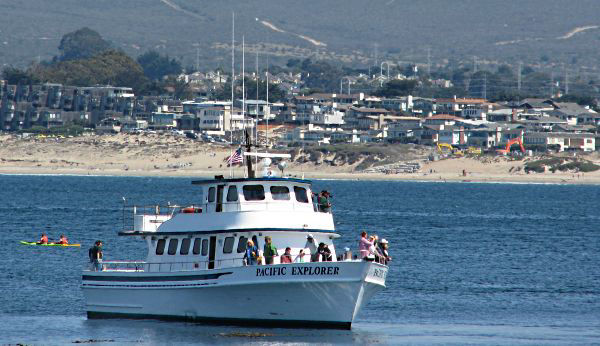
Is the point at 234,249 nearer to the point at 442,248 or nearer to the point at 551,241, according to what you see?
the point at 442,248

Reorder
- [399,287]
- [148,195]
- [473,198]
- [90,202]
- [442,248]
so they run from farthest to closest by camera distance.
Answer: [473,198] → [148,195] → [90,202] → [442,248] → [399,287]

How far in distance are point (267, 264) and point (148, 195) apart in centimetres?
9157

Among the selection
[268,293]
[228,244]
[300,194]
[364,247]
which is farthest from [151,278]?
[364,247]

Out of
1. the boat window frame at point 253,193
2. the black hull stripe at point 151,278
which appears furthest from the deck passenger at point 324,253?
the boat window frame at point 253,193

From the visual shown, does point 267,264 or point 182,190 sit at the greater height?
point 267,264

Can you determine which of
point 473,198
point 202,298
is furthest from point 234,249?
point 473,198

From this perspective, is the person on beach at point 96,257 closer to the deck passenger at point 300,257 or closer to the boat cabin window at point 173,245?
the boat cabin window at point 173,245

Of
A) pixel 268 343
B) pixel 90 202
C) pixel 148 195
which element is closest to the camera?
pixel 268 343

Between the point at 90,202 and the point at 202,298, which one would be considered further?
the point at 90,202

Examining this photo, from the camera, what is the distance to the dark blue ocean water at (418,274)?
4238 centimetres

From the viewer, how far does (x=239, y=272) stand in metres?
41.4

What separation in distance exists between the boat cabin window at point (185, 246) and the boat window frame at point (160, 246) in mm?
960

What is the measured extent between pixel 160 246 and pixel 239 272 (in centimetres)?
518

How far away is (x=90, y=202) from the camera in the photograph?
12056cm
